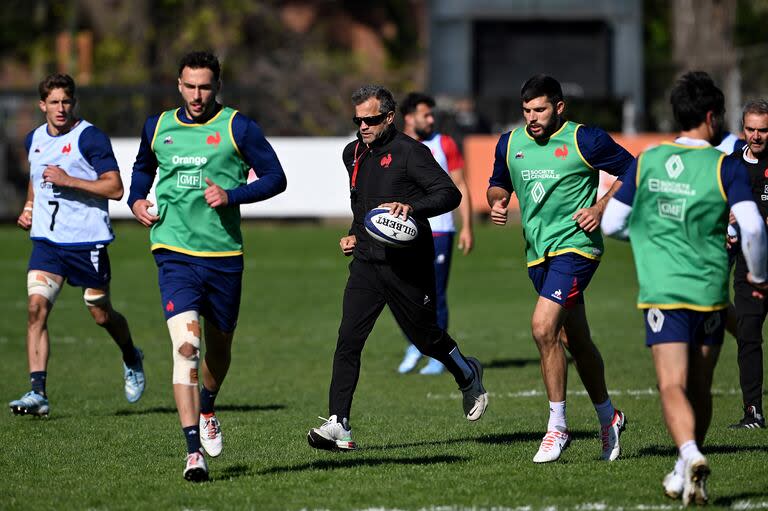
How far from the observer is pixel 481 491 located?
284 inches

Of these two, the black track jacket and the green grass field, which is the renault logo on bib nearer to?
the black track jacket

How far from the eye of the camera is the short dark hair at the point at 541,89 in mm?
8164

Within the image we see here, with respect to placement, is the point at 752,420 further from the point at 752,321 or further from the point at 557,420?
the point at 557,420

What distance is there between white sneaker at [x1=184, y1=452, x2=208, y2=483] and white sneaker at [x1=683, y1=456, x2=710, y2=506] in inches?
99.5

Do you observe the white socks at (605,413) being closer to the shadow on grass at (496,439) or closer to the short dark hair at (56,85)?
the shadow on grass at (496,439)

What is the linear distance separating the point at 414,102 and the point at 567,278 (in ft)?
15.0

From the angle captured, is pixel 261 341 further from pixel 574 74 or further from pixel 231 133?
pixel 574 74

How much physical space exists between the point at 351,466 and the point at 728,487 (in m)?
2.15

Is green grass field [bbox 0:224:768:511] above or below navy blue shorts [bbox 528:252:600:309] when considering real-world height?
below

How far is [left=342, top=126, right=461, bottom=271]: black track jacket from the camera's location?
8.27m

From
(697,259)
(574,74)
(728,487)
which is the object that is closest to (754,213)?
(697,259)

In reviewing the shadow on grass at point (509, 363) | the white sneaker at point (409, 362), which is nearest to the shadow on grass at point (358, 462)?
the white sneaker at point (409, 362)

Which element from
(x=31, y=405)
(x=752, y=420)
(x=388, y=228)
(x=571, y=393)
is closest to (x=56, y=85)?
(x=31, y=405)

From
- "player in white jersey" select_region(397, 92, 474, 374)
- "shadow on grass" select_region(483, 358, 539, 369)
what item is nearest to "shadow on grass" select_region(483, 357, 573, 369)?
"shadow on grass" select_region(483, 358, 539, 369)
